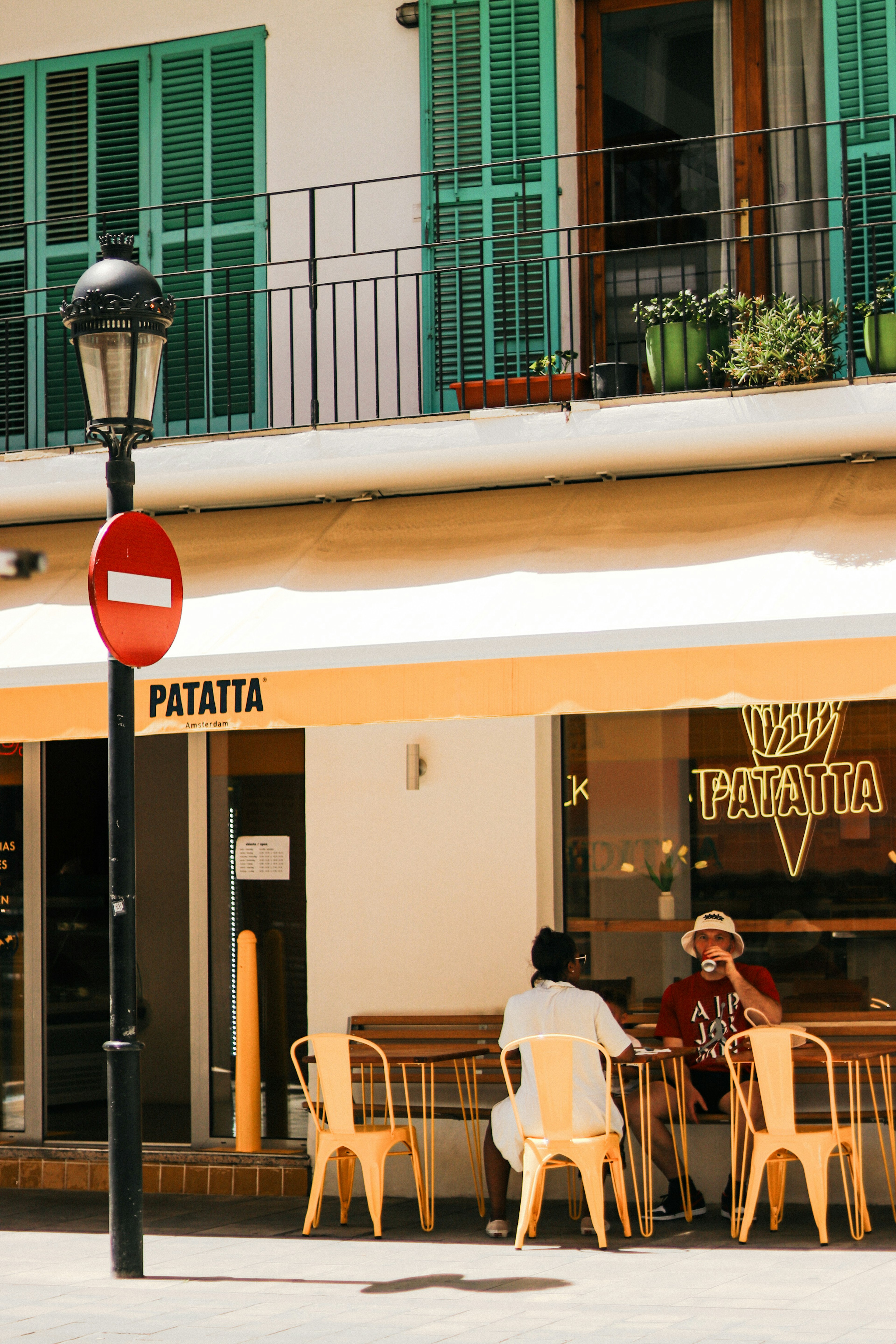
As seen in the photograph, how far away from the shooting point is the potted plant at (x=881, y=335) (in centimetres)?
876

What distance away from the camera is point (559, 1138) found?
25.0 feet

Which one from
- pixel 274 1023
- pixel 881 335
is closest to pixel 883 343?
pixel 881 335

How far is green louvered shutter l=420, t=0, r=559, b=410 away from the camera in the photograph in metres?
10.1

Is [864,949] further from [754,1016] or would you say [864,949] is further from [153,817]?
[153,817]

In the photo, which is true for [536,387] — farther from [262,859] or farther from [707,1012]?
[707,1012]

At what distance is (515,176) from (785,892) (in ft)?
14.7

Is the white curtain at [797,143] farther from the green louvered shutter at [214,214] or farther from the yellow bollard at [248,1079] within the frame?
the yellow bollard at [248,1079]

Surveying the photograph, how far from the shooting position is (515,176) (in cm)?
1021

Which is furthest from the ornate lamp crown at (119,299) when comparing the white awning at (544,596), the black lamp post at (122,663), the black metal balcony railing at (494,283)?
the black metal balcony railing at (494,283)

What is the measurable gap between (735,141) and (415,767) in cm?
402

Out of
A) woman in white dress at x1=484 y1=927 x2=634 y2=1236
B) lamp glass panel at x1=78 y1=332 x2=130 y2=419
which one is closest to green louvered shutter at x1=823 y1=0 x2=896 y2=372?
woman in white dress at x1=484 y1=927 x2=634 y2=1236

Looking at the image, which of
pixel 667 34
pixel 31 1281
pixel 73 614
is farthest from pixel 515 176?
pixel 31 1281

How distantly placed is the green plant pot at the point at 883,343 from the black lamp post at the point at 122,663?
11.7 feet

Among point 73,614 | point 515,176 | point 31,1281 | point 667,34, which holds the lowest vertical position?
point 31,1281
